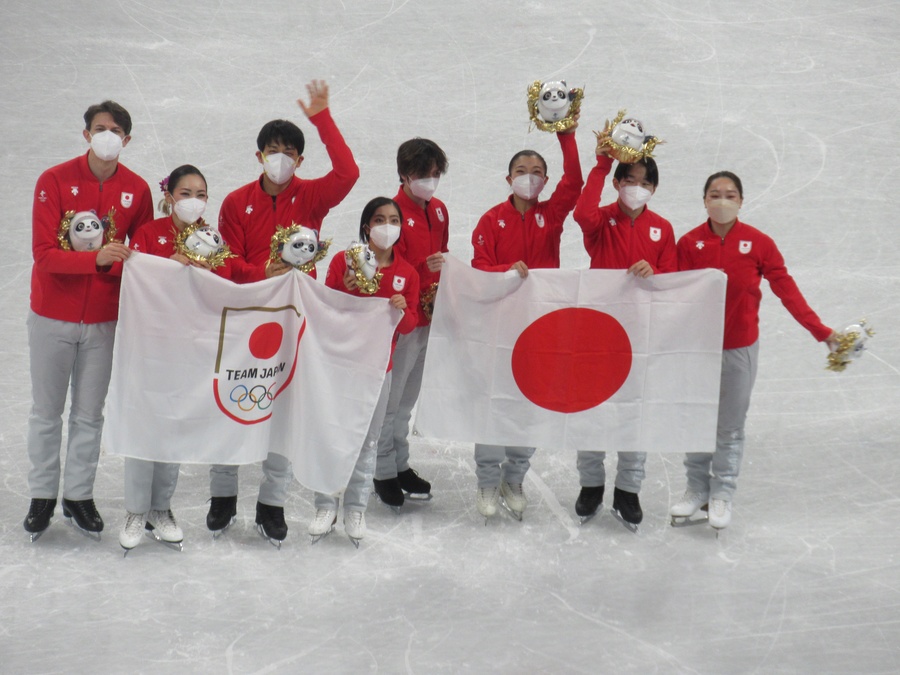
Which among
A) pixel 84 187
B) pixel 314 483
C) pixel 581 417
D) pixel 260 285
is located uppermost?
pixel 84 187

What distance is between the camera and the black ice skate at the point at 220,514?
5027 millimetres

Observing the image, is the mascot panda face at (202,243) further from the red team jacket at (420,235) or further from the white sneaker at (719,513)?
the white sneaker at (719,513)

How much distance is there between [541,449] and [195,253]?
2613 mm

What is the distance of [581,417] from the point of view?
203 inches

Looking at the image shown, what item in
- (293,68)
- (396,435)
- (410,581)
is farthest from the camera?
(293,68)

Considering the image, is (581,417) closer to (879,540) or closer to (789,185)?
(879,540)

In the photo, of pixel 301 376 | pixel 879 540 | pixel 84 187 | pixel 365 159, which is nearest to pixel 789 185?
pixel 365 159

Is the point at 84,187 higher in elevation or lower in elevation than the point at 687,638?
higher

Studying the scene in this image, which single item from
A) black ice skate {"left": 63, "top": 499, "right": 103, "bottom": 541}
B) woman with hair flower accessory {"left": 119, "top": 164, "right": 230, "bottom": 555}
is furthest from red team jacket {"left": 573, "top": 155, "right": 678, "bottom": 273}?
black ice skate {"left": 63, "top": 499, "right": 103, "bottom": 541}

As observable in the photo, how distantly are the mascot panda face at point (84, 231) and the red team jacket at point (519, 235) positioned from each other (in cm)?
183

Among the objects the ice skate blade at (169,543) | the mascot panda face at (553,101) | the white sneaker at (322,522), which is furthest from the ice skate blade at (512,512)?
the mascot panda face at (553,101)

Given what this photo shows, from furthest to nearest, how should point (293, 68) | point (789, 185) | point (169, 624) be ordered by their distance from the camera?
point (293, 68) < point (789, 185) < point (169, 624)

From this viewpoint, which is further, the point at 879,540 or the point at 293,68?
the point at 293,68

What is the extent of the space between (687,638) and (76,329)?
3052 millimetres
